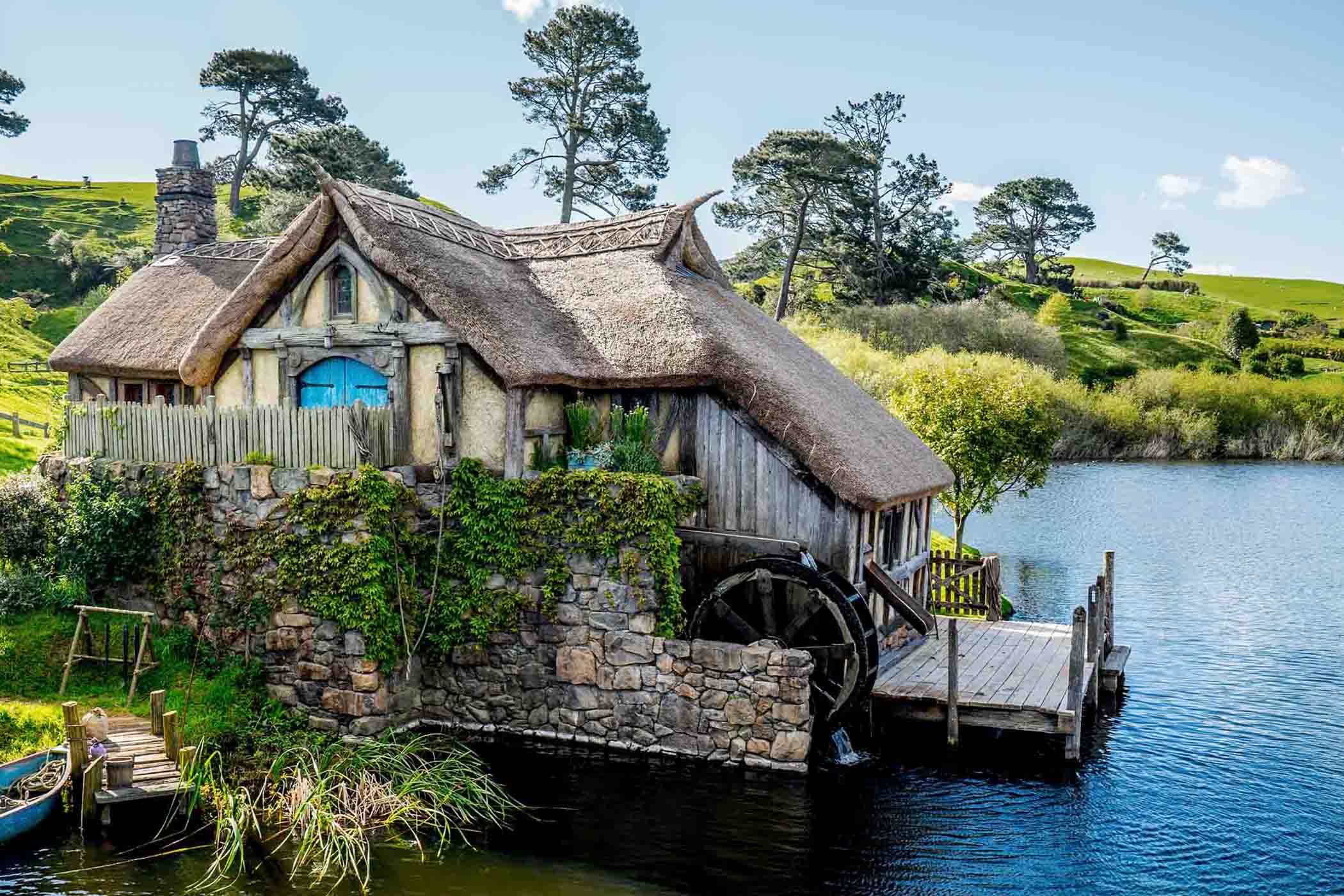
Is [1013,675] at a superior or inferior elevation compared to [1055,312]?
inferior

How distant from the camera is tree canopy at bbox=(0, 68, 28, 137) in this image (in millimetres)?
57688

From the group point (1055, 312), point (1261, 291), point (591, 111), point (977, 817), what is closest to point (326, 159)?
point (591, 111)

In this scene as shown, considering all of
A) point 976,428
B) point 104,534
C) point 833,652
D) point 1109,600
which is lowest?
point 1109,600

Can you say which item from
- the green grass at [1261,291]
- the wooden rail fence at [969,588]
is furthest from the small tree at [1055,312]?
the wooden rail fence at [969,588]

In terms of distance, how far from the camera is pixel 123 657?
1419cm

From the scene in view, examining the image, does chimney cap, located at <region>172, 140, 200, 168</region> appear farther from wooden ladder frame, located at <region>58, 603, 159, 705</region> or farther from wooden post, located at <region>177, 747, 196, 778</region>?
wooden post, located at <region>177, 747, 196, 778</region>

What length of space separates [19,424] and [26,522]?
54.8 feet

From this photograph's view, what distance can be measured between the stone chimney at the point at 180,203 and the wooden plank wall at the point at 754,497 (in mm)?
13754

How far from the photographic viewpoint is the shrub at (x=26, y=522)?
604 inches

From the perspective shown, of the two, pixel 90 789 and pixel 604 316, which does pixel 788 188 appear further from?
pixel 90 789

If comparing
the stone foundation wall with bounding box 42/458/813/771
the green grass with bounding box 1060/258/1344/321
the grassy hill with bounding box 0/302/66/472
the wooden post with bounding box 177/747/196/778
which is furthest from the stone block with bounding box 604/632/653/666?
the green grass with bounding box 1060/258/1344/321

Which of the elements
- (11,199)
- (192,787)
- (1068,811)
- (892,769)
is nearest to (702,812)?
(892,769)

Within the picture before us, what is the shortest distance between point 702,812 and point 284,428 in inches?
295

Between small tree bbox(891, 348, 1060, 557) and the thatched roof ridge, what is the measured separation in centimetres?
1560
